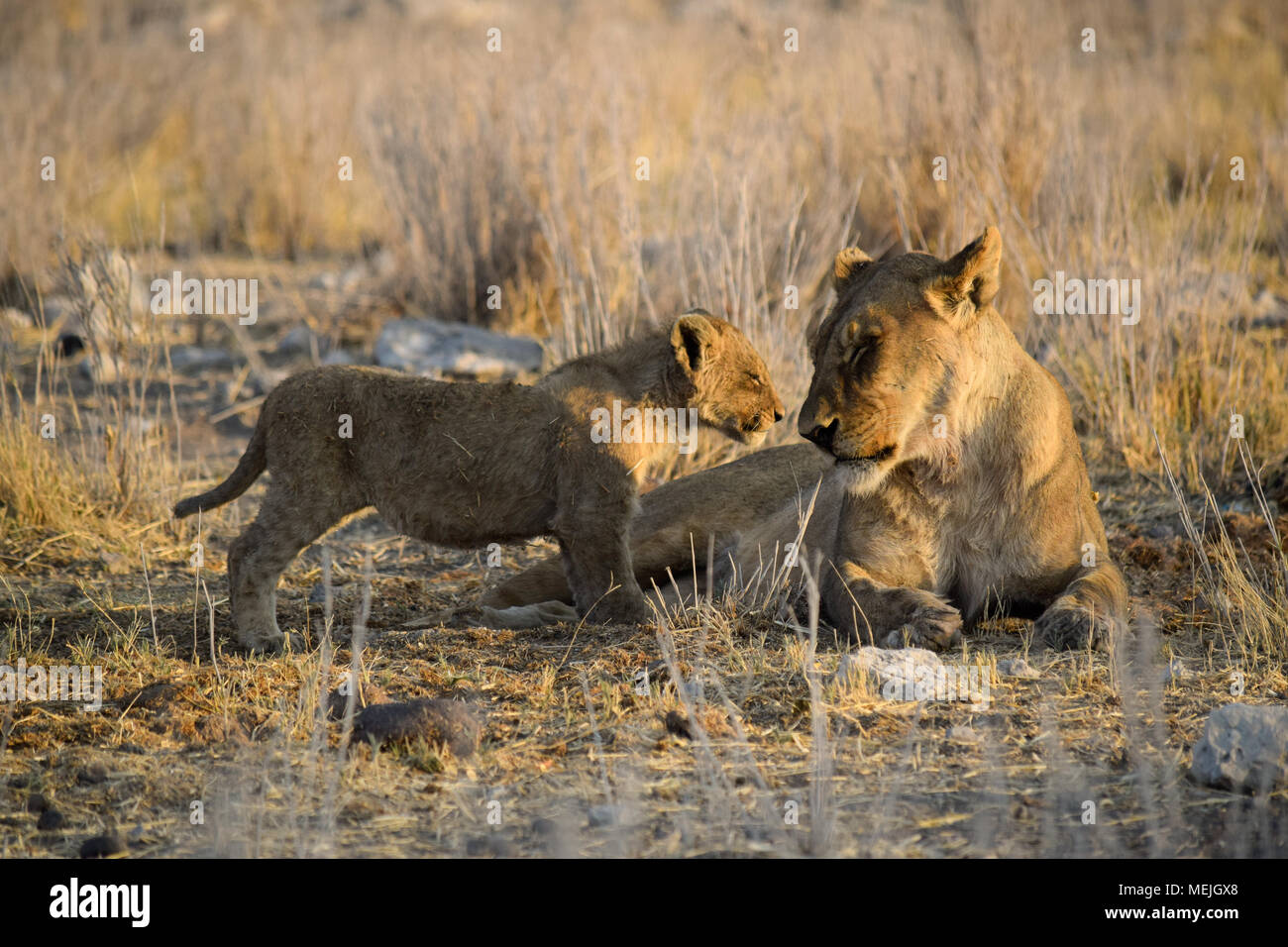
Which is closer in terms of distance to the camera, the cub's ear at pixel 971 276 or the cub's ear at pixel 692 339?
the cub's ear at pixel 971 276

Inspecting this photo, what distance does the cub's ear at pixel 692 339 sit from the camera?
192 inches

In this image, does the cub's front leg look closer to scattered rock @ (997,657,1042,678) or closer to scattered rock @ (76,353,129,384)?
scattered rock @ (997,657,1042,678)

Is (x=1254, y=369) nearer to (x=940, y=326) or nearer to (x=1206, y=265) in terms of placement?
(x=1206, y=265)

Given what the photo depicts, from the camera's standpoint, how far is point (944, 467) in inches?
187

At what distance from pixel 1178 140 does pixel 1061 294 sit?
24.3ft

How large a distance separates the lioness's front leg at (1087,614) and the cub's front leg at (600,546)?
1.42 meters

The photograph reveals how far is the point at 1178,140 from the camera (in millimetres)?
13570

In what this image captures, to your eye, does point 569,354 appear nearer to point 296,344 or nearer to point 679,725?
point 296,344

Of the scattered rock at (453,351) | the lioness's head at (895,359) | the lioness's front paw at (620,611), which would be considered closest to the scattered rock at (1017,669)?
the lioness's head at (895,359)

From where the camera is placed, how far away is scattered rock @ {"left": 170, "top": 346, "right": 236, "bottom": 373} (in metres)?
9.48

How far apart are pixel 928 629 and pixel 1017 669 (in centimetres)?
35

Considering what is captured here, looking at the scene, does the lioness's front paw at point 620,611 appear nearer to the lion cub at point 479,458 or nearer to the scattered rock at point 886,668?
the lion cub at point 479,458

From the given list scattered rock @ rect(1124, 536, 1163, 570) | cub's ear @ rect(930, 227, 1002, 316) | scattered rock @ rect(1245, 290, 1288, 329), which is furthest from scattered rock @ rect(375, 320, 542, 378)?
scattered rock @ rect(1245, 290, 1288, 329)

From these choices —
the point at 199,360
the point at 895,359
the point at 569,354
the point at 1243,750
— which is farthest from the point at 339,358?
the point at 1243,750
